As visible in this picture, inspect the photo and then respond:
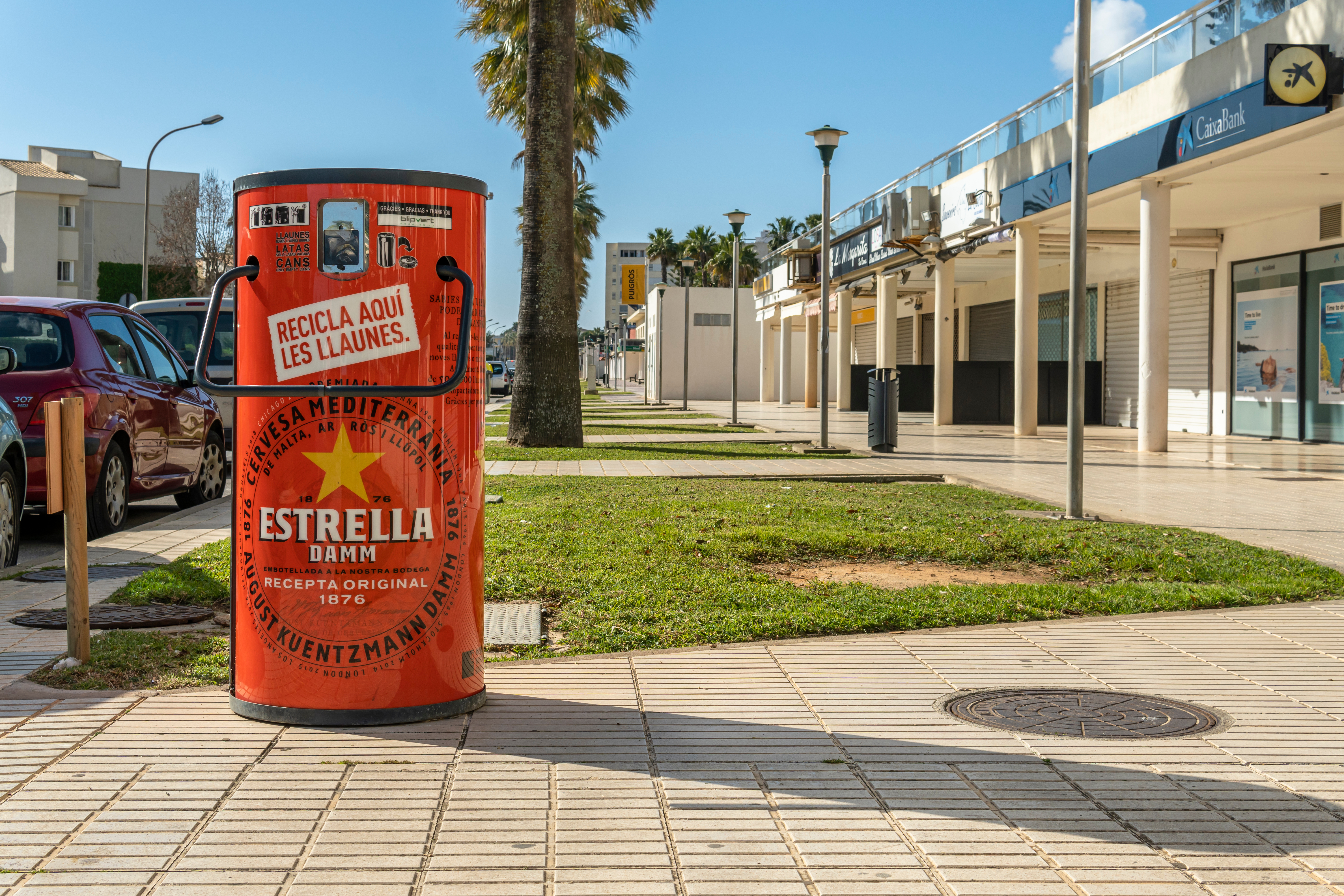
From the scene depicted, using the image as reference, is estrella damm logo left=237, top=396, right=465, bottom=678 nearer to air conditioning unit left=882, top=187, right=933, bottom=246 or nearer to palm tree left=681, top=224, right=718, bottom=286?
air conditioning unit left=882, top=187, right=933, bottom=246

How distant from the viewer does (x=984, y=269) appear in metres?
33.2

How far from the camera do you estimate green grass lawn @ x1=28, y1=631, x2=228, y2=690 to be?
4730mm

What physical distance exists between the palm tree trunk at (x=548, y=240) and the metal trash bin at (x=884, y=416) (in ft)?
15.1

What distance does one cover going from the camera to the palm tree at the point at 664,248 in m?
102

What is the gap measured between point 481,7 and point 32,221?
5352cm

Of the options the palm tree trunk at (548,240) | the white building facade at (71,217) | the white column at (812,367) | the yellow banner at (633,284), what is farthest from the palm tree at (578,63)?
the white building facade at (71,217)

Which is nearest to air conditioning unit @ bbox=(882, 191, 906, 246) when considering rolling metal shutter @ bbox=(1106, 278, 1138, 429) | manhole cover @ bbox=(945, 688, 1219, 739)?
rolling metal shutter @ bbox=(1106, 278, 1138, 429)

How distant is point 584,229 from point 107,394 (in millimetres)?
52510

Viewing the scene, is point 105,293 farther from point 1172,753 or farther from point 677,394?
point 1172,753

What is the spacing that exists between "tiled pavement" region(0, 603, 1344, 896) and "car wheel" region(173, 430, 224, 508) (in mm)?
7724

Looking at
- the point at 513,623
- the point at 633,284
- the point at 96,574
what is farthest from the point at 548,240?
the point at 633,284

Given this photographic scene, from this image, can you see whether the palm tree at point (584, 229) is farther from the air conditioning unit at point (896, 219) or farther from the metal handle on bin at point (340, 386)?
the metal handle on bin at point (340, 386)

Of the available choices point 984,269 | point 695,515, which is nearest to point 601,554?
point 695,515

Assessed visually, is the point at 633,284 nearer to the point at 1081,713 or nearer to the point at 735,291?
the point at 735,291
